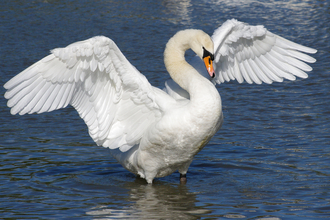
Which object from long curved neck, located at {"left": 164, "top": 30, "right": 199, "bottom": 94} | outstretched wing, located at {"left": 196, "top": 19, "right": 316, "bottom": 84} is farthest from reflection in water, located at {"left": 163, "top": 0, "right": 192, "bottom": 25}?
long curved neck, located at {"left": 164, "top": 30, "right": 199, "bottom": 94}

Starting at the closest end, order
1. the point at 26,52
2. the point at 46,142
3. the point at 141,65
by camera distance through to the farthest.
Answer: the point at 46,142, the point at 141,65, the point at 26,52

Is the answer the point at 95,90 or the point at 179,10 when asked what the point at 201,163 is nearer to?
the point at 95,90

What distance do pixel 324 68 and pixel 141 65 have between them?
4254 mm

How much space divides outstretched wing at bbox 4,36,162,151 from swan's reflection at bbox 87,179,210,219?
0.64 m

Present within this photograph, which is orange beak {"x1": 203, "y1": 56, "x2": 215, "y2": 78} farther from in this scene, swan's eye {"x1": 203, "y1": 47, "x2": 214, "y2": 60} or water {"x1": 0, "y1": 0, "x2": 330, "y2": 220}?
water {"x1": 0, "y1": 0, "x2": 330, "y2": 220}

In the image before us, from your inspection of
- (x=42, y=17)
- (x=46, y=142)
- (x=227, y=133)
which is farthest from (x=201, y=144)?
(x=42, y=17)

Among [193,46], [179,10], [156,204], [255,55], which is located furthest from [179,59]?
[179,10]

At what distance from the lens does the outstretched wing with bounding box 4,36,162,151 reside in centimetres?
611

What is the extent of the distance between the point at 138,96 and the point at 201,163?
6.29ft

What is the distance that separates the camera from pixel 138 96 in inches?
257

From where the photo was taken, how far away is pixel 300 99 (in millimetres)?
10414

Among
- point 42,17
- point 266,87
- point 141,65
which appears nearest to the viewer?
point 266,87

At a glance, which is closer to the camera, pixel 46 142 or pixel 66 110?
pixel 46 142

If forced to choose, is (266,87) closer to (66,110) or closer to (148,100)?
(66,110)
